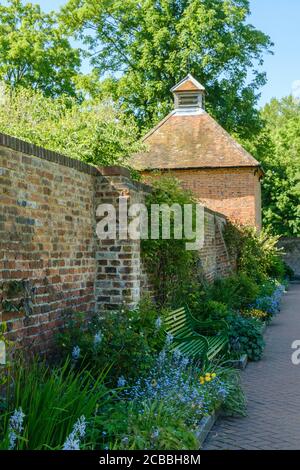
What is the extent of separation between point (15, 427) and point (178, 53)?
25.4 meters

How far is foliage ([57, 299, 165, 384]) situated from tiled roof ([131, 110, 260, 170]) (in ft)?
50.6

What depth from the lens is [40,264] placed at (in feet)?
18.6

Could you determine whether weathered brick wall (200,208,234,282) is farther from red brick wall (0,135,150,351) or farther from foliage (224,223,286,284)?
red brick wall (0,135,150,351)

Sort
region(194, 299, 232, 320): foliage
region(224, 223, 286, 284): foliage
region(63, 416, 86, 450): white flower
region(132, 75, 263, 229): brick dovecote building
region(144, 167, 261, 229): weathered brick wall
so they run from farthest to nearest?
1. region(144, 167, 261, 229): weathered brick wall
2. region(132, 75, 263, 229): brick dovecote building
3. region(224, 223, 286, 284): foliage
4. region(194, 299, 232, 320): foliage
5. region(63, 416, 86, 450): white flower

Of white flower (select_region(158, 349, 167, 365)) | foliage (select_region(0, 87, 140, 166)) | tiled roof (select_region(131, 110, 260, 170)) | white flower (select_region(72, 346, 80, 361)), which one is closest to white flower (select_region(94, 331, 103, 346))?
white flower (select_region(72, 346, 80, 361))

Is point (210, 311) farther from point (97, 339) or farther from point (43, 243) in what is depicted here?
point (43, 243)

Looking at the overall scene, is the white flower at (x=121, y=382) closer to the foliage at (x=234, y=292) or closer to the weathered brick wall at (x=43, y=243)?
the weathered brick wall at (x=43, y=243)

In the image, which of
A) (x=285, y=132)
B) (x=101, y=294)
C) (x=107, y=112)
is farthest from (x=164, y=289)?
(x=285, y=132)

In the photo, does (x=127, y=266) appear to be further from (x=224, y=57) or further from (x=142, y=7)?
(x=142, y=7)

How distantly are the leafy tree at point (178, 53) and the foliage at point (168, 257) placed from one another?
1850 cm

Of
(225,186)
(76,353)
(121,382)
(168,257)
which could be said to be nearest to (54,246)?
(76,353)

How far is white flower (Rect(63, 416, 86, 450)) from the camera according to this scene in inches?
141

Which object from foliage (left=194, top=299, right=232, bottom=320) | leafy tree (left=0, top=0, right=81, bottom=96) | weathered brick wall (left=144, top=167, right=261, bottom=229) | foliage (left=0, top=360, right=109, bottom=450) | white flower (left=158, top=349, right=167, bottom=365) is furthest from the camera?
leafy tree (left=0, top=0, right=81, bottom=96)

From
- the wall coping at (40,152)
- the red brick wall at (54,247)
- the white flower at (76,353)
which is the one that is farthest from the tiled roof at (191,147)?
the white flower at (76,353)
